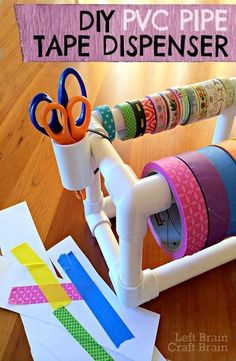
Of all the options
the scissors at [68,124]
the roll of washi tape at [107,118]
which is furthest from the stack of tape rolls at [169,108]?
the scissors at [68,124]

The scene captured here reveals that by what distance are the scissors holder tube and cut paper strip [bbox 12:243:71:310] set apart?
0.72ft

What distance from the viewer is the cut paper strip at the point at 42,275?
59cm

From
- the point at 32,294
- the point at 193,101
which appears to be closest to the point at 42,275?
the point at 32,294

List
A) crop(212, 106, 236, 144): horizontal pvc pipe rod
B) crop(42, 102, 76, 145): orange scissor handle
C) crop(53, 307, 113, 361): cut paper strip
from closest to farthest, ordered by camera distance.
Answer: crop(42, 102, 76, 145): orange scissor handle < crop(53, 307, 113, 361): cut paper strip < crop(212, 106, 236, 144): horizontal pvc pipe rod

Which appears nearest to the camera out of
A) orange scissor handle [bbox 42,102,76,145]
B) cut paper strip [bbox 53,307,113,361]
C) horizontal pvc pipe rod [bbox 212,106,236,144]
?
orange scissor handle [bbox 42,102,76,145]

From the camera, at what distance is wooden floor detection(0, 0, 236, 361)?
0.56m

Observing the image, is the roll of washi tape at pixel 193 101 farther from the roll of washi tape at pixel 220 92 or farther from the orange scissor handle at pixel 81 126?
the orange scissor handle at pixel 81 126

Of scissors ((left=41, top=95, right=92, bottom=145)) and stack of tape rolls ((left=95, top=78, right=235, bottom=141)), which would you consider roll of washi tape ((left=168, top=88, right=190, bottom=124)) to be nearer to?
stack of tape rolls ((left=95, top=78, right=235, bottom=141))

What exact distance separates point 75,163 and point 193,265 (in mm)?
294

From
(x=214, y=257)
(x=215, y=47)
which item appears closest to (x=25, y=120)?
(x=215, y=47)

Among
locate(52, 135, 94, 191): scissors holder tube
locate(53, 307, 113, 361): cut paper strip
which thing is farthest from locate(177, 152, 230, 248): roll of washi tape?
locate(53, 307, 113, 361): cut paper strip

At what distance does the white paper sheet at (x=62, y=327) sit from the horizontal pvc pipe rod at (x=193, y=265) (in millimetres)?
65

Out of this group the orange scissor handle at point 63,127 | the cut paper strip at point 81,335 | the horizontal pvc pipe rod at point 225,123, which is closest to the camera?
the orange scissor handle at point 63,127

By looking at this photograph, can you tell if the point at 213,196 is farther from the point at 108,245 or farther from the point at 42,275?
the point at 42,275
